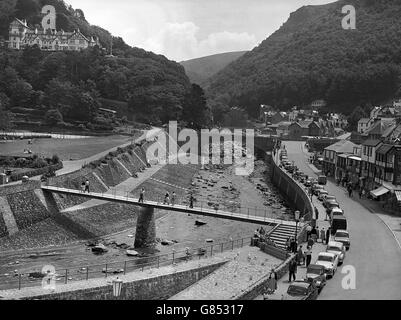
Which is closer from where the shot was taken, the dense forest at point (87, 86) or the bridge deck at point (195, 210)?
the bridge deck at point (195, 210)

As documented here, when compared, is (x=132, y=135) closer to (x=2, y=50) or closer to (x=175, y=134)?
(x=175, y=134)

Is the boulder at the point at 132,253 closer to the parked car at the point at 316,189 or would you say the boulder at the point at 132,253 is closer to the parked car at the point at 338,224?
the parked car at the point at 338,224

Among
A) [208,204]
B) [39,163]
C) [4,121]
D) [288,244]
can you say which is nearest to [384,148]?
[208,204]

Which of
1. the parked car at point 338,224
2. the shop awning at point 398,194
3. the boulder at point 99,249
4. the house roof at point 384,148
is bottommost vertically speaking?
the boulder at point 99,249

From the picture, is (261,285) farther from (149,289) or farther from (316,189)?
(316,189)

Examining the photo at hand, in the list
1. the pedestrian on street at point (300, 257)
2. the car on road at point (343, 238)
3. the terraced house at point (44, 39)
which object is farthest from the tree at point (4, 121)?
the pedestrian on street at point (300, 257)

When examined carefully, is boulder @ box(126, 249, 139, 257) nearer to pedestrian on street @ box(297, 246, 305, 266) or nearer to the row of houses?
pedestrian on street @ box(297, 246, 305, 266)

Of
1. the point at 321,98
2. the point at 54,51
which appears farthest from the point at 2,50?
the point at 321,98
